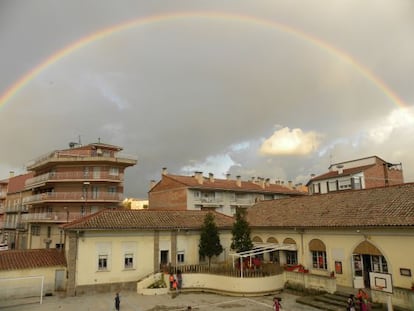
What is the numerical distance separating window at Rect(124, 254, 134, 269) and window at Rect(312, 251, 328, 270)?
13517 mm

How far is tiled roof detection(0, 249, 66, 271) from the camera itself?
24450mm

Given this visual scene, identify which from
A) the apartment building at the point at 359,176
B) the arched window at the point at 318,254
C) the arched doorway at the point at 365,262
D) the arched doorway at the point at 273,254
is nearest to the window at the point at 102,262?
the arched doorway at the point at 273,254

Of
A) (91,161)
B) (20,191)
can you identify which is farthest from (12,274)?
(20,191)

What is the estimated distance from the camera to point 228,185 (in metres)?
53.9

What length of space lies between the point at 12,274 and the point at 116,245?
277 inches

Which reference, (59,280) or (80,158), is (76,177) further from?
(59,280)

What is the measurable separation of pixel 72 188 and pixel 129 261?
66.5 feet

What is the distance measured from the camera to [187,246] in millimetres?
29688

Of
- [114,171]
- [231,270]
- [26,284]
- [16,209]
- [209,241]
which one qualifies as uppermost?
[114,171]

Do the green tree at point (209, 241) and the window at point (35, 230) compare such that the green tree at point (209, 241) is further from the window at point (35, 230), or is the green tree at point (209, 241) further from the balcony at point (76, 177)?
the window at point (35, 230)

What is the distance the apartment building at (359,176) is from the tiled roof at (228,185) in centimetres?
809

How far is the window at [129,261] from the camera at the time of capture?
87.3ft

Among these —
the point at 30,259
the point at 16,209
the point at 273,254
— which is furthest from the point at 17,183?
the point at 273,254

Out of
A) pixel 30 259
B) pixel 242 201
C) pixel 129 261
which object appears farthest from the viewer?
pixel 242 201
